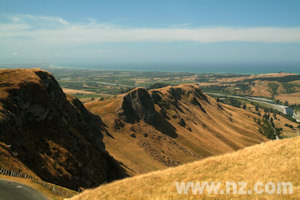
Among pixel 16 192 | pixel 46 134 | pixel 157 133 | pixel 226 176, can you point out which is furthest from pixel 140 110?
pixel 16 192

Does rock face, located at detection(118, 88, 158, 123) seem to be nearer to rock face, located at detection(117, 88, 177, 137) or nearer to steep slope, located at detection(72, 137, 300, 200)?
rock face, located at detection(117, 88, 177, 137)

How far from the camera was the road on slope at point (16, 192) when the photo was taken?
20.0m

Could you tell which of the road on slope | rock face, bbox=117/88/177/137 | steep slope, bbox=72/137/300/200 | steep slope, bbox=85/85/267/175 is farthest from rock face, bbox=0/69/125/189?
rock face, bbox=117/88/177/137

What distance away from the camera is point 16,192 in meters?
20.9

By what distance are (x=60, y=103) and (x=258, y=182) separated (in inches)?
1794

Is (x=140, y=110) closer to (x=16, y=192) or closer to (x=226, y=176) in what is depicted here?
(x=226, y=176)

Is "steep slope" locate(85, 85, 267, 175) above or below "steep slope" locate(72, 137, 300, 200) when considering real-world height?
below

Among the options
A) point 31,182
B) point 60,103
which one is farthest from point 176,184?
point 60,103

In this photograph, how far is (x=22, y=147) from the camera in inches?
1293

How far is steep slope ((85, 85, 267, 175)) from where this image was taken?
76312mm

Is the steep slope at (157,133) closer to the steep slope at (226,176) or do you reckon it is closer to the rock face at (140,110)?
the rock face at (140,110)

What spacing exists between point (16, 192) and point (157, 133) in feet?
246

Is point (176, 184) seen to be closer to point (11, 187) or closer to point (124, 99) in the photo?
point (11, 187)

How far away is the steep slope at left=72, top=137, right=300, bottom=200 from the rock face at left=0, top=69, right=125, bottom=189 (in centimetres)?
1436
